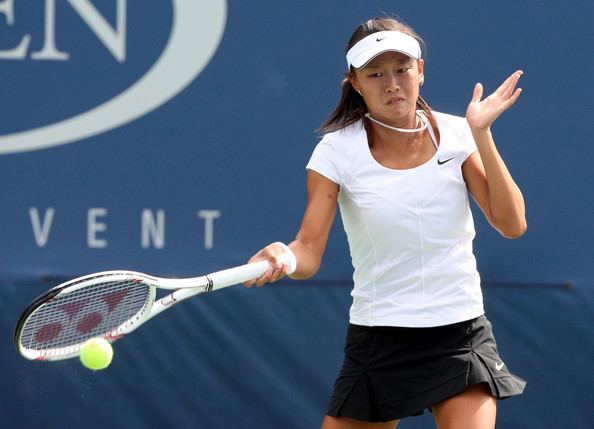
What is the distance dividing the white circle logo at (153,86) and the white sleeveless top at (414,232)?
1409 mm

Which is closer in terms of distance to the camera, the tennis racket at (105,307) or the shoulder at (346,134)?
the tennis racket at (105,307)

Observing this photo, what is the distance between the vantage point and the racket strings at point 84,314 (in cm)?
307

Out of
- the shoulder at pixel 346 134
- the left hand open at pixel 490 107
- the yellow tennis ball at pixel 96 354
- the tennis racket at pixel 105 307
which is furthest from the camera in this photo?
the shoulder at pixel 346 134

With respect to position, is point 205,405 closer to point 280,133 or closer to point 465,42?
point 280,133

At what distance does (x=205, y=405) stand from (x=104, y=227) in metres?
0.81

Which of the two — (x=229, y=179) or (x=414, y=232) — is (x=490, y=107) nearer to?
(x=414, y=232)

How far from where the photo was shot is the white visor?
325cm

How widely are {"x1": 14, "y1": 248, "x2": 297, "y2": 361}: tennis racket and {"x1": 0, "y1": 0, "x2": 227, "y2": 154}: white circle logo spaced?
1.51 m

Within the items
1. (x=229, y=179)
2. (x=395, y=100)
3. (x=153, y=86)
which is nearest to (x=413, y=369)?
(x=395, y=100)

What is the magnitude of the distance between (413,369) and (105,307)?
88 cm

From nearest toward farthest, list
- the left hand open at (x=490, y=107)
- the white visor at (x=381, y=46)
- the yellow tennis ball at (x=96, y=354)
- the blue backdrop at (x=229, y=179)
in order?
the yellow tennis ball at (x=96, y=354), the left hand open at (x=490, y=107), the white visor at (x=381, y=46), the blue backdrop at (x=229, y=179)

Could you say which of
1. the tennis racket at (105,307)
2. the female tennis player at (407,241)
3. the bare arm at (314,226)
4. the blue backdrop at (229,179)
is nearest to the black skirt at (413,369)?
the female tennis player at (407,241)

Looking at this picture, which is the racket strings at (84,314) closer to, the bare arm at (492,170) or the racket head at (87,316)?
the racket head at (87,316)

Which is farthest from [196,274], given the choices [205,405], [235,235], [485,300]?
[485,300]
